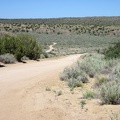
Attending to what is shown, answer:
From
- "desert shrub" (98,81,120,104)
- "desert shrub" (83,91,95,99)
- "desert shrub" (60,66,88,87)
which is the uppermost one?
"desert shrub" (98,81,120,104)

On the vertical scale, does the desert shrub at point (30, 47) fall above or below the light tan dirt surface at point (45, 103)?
below

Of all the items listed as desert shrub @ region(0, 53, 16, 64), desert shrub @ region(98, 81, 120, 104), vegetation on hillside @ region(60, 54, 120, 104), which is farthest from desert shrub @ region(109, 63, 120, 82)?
desert shrub @ region(0, 53, 16, 64)

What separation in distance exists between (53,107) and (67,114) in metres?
0.98

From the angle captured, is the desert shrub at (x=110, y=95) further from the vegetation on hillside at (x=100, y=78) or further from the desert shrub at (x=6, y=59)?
the desert shrub at (x=6, y=59)

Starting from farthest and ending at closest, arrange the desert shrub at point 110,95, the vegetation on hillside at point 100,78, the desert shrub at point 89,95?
1. the desert shrub at point 89,95
2. the vegetation on hillside at point 100,78
3. the desert shrub at point 110,95

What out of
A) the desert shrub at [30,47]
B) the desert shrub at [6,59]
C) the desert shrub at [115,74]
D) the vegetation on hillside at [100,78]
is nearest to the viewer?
the vegetation on hillside at [100,78]

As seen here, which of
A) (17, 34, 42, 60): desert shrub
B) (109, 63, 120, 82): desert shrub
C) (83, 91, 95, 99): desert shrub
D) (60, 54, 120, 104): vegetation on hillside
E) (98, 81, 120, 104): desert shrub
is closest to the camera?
(98, 81, 120, 104): desert shrub

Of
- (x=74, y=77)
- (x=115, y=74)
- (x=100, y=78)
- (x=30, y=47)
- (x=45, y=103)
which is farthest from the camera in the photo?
(x=30, y=47)

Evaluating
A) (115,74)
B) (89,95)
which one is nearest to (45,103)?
(89,95)

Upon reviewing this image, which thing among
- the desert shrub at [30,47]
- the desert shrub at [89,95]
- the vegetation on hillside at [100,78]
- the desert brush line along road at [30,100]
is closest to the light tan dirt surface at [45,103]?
the desert brush line along road at [30,100]

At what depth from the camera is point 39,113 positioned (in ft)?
33.9

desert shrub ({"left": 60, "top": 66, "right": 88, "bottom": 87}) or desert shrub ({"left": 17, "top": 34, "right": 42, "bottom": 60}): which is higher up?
desert shrub ({"left": 60, "top": 66, "right": 88, "bottom": 87})

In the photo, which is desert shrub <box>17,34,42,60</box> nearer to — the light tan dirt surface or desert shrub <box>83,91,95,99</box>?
the light tan dirt surface

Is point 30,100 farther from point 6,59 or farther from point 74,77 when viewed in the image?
point 6,59
